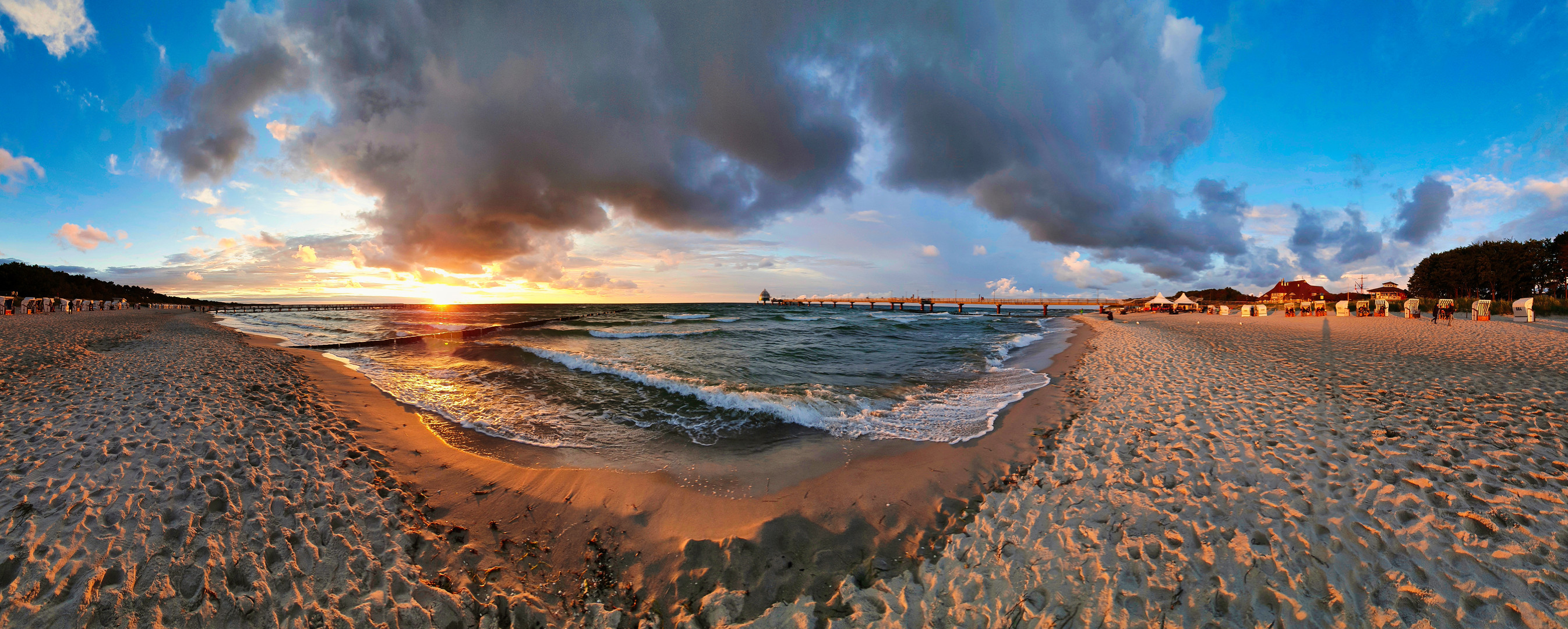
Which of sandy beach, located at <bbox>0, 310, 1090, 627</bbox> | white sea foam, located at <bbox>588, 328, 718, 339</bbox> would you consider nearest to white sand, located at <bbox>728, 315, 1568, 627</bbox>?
sandy beach, located at <bbox>0, 310, 1090, 627</bbox>

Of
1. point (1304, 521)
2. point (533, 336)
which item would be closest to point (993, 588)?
point (1304, 521)

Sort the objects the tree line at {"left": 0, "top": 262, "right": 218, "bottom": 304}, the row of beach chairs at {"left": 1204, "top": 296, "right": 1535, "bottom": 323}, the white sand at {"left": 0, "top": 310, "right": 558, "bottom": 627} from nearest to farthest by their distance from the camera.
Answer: the white sand at {"left": 0, "top": 310, "right": 558, "bottom": 627} < the row of beach chairs at {"left": 1204, "top": 296, "right": 1535, "bottom": 323} < the tree line at {"left": 0, "top": 262, "right": 218, "bottom": 304}

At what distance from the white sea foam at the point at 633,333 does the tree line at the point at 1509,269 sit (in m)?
78.2

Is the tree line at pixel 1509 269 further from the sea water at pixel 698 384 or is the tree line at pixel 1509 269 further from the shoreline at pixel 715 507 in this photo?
the shoreline at pixel 715 507

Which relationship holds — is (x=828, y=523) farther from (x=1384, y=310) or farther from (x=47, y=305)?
(x=47, y=305)

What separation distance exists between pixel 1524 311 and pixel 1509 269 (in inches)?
1369

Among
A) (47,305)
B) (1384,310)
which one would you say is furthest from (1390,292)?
(47,305)

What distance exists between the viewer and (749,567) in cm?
419

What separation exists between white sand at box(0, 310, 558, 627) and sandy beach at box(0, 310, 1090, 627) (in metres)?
0.02

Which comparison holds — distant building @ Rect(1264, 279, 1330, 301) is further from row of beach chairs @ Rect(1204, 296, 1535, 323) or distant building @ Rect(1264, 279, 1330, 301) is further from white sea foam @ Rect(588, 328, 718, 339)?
white sea foam @ Rect(588, 328, 718, 339)

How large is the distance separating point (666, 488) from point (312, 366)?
15387 mm

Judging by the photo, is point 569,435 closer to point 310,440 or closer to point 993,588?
point 310,440

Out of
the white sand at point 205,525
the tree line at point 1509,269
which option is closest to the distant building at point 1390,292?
the tree line at point 1509,269

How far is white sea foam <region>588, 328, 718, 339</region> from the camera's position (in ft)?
92.5
